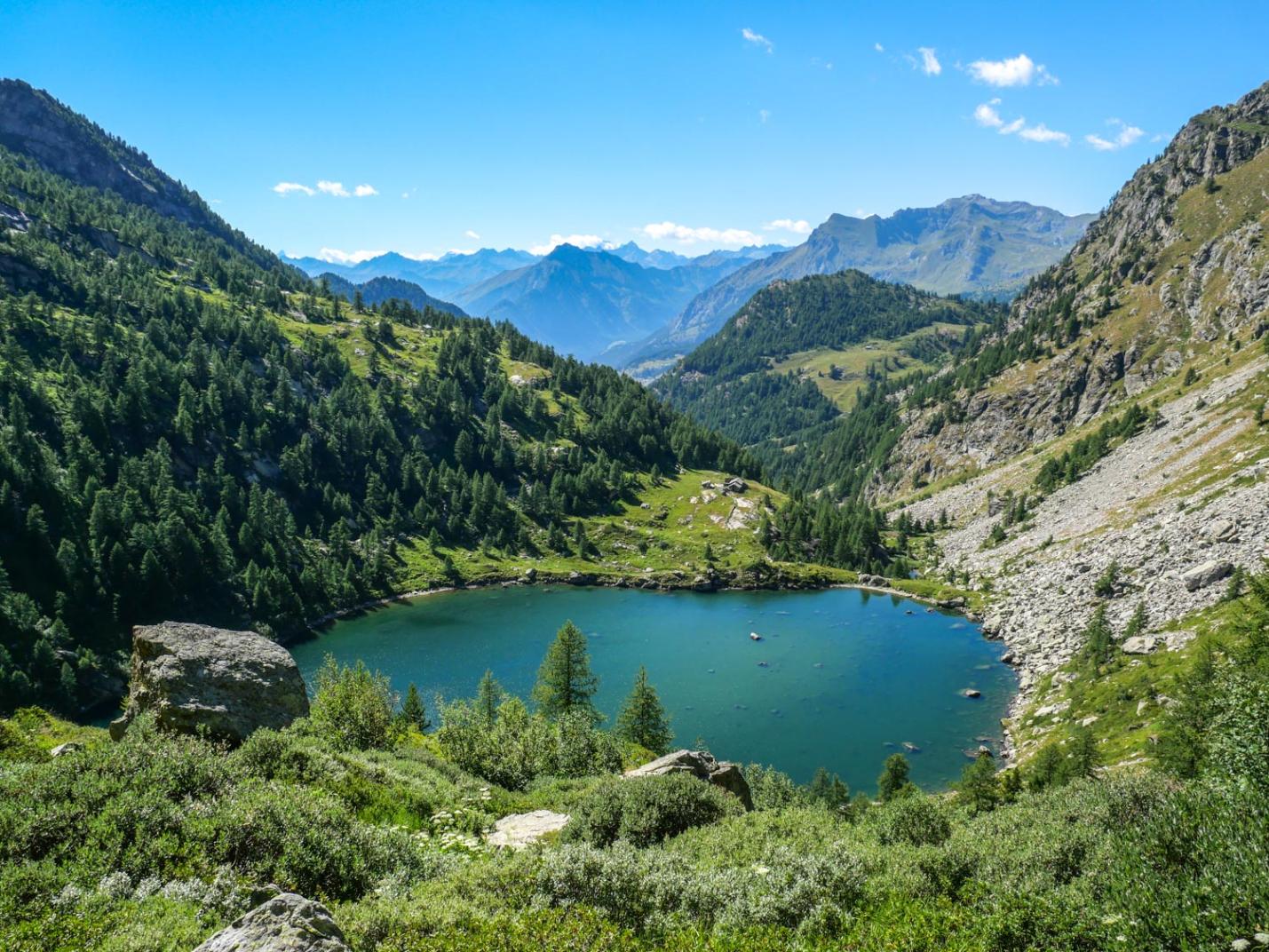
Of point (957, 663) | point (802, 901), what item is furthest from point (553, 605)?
point (802, 901)

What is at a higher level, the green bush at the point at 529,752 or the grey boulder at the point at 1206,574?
the grey boulder at the point at 1206,574

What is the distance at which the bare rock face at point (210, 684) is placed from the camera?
29.9m

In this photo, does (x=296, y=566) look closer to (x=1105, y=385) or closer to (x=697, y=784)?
(x=697, y=784)

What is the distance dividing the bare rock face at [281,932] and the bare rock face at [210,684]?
874 inches

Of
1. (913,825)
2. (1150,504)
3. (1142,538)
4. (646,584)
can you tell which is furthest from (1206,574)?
(646,584)

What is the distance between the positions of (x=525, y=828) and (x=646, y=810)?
5.33 m

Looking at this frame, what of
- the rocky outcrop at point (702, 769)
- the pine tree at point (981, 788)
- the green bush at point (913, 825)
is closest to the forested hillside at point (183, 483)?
the rocky outcrop at point (702, 769)

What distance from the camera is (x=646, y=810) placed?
24.6m

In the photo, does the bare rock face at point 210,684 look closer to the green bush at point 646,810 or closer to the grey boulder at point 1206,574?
the green bush at point 646,810

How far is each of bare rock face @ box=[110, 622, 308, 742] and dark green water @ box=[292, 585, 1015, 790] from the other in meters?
54.5

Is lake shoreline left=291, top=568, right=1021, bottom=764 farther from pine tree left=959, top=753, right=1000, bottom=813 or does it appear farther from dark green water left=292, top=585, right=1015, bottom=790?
pine tree left=959, top=753, right=1000, bottom=813

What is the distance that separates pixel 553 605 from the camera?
140 m

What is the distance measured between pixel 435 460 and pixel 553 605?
77.4 metres

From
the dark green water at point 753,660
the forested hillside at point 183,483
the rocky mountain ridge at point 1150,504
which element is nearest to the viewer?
the dark green water at point 753,660
